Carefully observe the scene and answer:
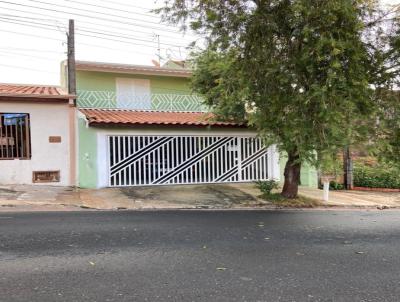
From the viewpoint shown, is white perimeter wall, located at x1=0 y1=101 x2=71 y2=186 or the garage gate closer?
white perimeter wall, located at x1=0 y1=101 x2=71 y2=186

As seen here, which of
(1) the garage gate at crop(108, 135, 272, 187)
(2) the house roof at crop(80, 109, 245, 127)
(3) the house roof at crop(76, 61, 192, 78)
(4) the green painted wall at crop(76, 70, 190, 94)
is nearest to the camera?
(2) the house roof at crop(80, 109, 245, 127)

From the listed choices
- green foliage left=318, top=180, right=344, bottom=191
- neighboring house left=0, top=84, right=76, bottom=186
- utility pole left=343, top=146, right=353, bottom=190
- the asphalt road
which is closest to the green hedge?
utility pole left=343, top=146, right=353, bottom=190

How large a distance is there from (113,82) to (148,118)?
252 cm

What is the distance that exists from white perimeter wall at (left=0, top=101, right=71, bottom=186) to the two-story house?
0.57 metres

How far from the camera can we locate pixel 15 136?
15.1 meters

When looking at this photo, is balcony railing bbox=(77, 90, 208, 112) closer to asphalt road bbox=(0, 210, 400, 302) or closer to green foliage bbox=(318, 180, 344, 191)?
green foliage bbox=(318, 180, 344, 191)

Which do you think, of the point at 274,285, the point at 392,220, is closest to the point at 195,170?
the point at 392,220

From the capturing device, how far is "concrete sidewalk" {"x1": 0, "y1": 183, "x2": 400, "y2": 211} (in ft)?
39.7

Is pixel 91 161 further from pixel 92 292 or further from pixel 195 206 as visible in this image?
pixel 92 292

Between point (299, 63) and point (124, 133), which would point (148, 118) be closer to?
point (124, 133)

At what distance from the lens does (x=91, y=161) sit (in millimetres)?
15641

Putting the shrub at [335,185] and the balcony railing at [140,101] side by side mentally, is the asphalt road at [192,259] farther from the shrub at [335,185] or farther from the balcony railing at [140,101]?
the shrub at [335,185]

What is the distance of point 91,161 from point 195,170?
3.96 metres

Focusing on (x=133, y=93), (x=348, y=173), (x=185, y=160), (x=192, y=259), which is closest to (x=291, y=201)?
(x=185, y=160)
